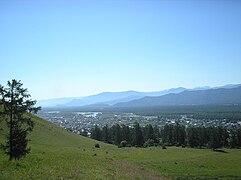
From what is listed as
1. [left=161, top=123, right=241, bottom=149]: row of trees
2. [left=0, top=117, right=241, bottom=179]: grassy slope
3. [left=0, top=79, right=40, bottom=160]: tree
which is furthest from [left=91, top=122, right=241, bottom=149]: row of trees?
[left=0, top=79, right=40, bottom=160]: tree

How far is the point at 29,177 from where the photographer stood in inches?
931

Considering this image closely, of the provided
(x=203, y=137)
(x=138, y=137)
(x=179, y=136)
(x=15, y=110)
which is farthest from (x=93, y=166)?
(x=203, y=137)

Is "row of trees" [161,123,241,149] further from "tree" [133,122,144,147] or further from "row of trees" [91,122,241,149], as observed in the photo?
"tree" [133,122,144,147]

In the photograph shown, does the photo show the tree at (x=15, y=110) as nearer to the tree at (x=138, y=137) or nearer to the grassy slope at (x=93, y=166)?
the grassy slope at (x=93, y=166)

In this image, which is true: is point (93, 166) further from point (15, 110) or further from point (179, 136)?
point (179, 136)

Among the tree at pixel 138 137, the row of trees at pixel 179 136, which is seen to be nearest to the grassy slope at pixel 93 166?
the tree at pixel 138 137

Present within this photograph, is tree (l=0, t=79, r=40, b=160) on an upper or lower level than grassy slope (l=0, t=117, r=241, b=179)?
upper

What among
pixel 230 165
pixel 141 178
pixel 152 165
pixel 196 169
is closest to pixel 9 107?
pixel 141 178

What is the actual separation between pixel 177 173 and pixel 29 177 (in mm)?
23715

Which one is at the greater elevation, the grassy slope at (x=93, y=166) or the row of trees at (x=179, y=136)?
the grassy slope at (x=93, y=166)

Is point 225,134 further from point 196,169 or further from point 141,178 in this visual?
point 141,178

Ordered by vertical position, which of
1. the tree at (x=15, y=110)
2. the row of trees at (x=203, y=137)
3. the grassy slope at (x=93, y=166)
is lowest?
the row of trees at (x=203, y=137)

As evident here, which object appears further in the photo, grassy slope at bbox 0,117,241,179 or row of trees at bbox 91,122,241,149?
row of trees at bbox 91,122,241,149

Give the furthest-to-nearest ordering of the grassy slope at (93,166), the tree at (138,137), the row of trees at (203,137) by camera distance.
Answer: the tree at (138,137) < the row of trees at (203,137) < the grassy slope at (93,166)
